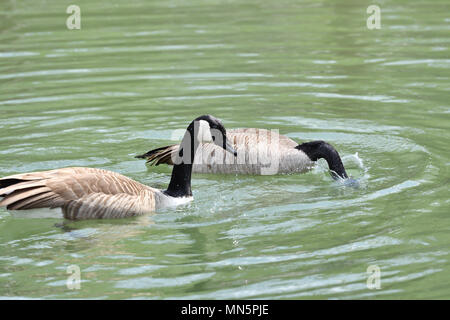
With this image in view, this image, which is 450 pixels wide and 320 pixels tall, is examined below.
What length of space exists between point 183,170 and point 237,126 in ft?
11.4

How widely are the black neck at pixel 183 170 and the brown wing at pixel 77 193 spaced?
419mm

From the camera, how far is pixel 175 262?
30.6 feet

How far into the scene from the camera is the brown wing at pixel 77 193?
10.2m

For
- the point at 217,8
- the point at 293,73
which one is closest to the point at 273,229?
the point at 293,73

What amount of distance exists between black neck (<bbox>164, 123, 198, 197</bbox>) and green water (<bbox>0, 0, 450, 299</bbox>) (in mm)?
316

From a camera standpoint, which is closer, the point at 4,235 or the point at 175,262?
the point at 175,262

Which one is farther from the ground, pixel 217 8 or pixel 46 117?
pixel 217 8

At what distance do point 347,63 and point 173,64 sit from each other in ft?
12.3
